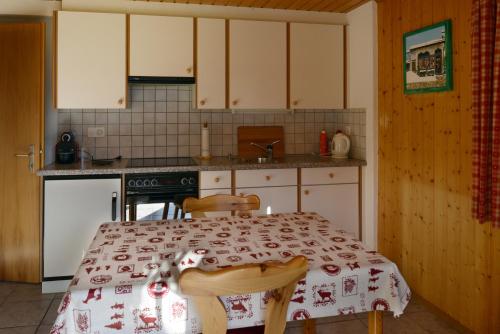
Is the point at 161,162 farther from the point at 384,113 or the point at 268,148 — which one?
the point at 384,113

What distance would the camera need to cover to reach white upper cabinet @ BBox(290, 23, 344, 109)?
388 cm

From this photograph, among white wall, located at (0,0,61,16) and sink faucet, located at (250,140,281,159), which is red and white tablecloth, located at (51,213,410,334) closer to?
sink faucet, located at (250,140,281,159)

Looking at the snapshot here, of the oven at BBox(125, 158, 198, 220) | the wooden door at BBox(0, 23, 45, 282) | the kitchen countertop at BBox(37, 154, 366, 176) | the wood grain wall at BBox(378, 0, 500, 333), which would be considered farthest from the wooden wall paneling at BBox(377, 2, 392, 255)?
the wooden door at BBox(0, 23, 45, 282)

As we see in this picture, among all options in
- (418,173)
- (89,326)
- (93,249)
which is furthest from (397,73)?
(89,326)

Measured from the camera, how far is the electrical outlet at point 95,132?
388cm

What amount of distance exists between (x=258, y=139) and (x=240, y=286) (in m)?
3.02

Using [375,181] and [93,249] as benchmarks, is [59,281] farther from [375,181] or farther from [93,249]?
[375,181]

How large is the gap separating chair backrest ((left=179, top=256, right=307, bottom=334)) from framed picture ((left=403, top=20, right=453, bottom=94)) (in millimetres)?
1956

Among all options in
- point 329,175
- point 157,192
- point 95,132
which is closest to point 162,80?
point 95,132

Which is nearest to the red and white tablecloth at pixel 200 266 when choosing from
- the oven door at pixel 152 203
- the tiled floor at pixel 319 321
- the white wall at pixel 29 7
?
the tiled floor at pixel 319 321

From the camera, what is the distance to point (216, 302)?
129cm

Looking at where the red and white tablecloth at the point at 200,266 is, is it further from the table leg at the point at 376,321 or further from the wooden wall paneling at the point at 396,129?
the wooden wall paneling at the point at 396,129

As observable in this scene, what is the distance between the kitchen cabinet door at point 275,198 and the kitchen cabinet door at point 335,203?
93mm

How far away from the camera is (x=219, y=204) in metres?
2.42
